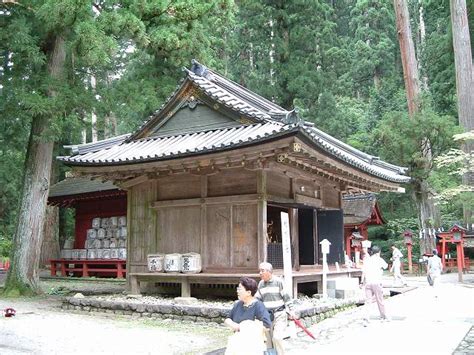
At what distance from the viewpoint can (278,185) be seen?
39.3ft

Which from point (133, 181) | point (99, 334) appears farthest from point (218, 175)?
point (99, 334)

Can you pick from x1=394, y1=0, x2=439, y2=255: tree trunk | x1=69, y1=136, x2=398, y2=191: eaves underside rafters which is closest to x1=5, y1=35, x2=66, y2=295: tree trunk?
x1=69, y1=136, x2=398, y2=191: eaves underside rafters

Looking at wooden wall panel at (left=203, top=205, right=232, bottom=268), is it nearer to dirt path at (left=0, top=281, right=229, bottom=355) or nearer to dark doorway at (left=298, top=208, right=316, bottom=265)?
dirt path at (left=0, top=281, right=229, bottom=355)

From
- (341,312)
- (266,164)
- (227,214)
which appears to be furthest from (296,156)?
(341,312)

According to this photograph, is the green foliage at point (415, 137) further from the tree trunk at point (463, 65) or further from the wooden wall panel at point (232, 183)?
the wooden wall panel at point (232, 183)

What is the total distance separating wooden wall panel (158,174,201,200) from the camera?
39.8ft

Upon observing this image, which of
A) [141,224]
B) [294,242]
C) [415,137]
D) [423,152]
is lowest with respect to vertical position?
[294,242]

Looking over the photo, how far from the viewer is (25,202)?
14.5 metres

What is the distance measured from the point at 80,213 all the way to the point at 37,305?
1188 centimetres

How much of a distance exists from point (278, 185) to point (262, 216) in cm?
127

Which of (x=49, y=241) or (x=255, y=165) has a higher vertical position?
(x=255, y=165)

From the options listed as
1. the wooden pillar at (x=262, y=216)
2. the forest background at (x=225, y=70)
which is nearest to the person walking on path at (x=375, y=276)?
the wooden pillar at (x=262, y=216)

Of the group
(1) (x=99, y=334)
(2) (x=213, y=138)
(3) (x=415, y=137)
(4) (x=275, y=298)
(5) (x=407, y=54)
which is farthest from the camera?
(5) (x=407, y=54)

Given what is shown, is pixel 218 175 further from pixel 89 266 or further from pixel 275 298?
pixel 89 266
